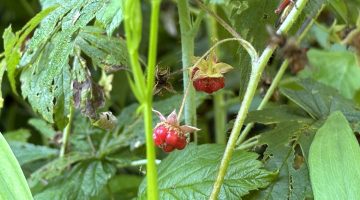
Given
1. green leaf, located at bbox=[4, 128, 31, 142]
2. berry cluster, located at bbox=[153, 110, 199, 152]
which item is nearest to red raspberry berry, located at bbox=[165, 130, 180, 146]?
berry cluster, located at bbox=[153, 110, 199, 152]

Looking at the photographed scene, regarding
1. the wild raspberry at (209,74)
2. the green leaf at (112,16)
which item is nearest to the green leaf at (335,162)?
the wild raspberry at (209,74)

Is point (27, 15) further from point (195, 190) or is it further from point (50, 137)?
point (195, 190)

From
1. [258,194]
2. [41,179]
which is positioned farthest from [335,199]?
[41,179]

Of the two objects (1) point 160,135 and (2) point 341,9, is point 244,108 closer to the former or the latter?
(1) point 160,135

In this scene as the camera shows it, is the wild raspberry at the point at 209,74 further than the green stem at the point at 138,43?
Yes

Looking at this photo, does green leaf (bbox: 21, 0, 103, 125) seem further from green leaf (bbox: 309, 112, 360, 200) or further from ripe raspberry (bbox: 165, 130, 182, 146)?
green leaf (bbox: 309, 112, 360, 200)

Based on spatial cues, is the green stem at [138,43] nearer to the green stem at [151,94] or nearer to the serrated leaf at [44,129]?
the green stem at [151,94]

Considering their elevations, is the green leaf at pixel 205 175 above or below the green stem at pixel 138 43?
below
